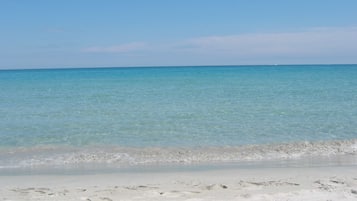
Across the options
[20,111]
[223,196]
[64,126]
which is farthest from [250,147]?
Result: [20,111]

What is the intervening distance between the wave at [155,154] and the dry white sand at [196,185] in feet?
4.31

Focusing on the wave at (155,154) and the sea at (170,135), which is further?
the sea at (170,135)

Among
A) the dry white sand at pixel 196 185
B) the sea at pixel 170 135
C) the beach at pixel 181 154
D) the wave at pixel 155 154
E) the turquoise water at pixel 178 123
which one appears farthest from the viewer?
the turquoise water at pixel 178 123

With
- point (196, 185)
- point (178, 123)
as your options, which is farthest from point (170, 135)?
point (196, 185)

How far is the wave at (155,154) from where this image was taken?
35.2 ft

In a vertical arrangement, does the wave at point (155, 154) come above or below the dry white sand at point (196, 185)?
below

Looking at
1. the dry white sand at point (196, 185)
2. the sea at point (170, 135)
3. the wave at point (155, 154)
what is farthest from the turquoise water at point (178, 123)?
the dry white sand at point (196, 185)

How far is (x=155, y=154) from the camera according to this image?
1151cm

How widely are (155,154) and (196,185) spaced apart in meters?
3.62

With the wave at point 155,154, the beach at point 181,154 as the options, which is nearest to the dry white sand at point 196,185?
the beach at point 181,154

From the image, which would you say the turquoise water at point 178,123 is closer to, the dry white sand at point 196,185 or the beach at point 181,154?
the beach at point 181,154

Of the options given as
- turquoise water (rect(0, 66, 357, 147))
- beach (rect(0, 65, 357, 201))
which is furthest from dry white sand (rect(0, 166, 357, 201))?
turquoise water (rect(0, 66, 357, 147))

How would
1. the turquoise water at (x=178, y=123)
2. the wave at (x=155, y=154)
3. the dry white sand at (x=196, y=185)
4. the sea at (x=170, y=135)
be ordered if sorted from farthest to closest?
1. the turquoise water at (x=178, y=123)
2. the sea at (x=170, y=135)
3. the wave at (x=155, y=154)
4. the dry white sand at (x=196, y=185)

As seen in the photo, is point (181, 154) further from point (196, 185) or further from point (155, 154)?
point (196, 185)
